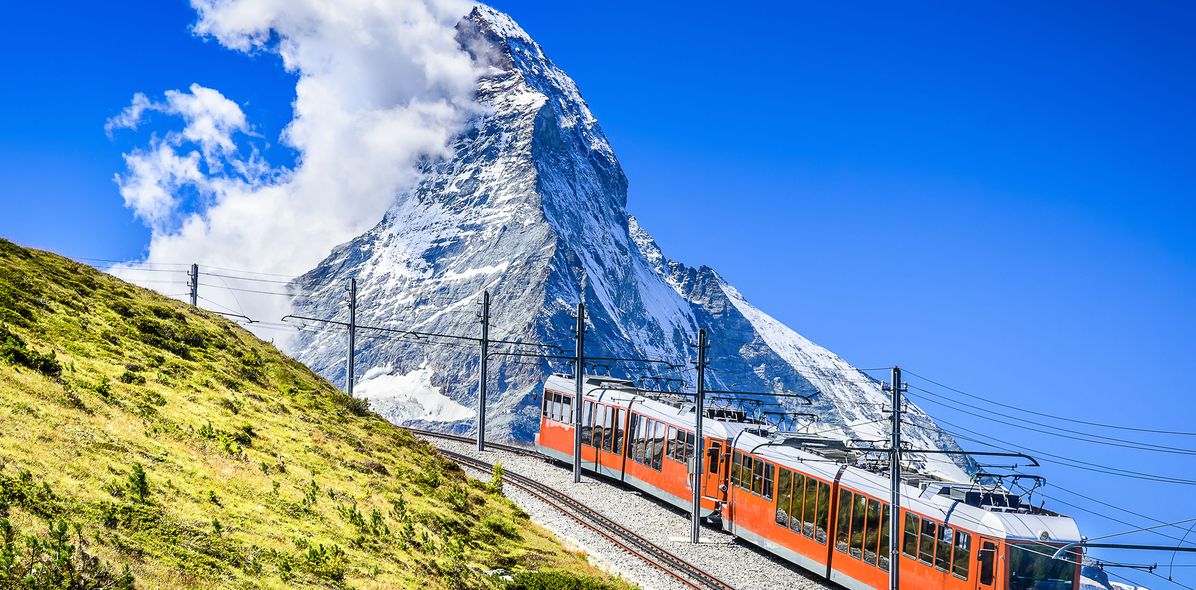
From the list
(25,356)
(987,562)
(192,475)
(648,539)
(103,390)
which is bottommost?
(648,539)

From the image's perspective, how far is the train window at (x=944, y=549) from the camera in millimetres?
26359

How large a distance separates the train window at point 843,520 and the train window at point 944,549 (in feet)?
12.2

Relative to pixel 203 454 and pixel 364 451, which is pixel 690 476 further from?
pixel 203 454

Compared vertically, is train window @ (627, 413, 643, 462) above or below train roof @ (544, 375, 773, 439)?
below

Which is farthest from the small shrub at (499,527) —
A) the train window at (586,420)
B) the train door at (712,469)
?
the train window at (586,420)

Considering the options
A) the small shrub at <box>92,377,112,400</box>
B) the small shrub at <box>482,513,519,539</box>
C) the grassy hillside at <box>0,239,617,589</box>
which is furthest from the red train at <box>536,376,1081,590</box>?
the small shrub at <box>92,377,112,400</box>

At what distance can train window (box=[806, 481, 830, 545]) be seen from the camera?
31094 millimetres

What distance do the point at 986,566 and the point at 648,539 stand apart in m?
13.5

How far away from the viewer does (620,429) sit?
4494 cm

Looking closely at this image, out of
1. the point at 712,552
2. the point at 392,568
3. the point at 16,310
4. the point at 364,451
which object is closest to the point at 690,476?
the point at 712,552

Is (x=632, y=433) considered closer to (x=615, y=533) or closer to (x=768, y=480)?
(x=615, y=533)

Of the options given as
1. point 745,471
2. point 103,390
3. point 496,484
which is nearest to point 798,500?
point 745,471

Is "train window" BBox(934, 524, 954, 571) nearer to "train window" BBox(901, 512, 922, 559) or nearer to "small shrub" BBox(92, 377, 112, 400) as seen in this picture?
"train window" BBox(901, 512, 922, 559)

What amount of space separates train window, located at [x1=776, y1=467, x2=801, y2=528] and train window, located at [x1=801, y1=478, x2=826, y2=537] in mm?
558
